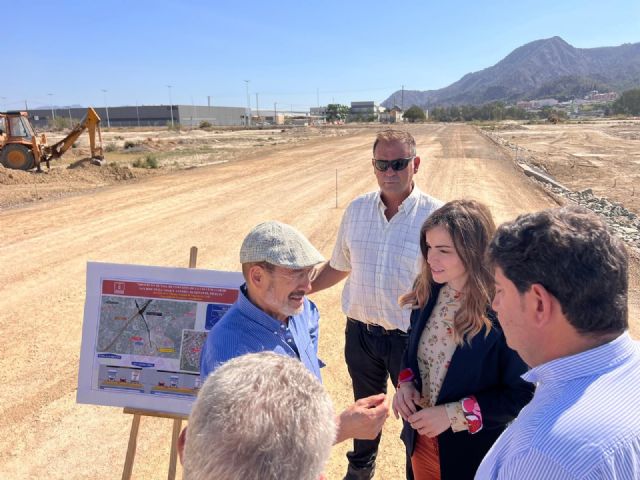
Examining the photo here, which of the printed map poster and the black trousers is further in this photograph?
the black trousers

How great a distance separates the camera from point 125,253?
9164 millimetres

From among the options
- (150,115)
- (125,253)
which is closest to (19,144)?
(125,253)

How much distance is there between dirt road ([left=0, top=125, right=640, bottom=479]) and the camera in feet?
13.3

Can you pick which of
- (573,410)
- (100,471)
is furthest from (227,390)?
(100,471)

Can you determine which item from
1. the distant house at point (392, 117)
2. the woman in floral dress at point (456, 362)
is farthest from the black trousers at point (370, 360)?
the distant house at point (392, 117)

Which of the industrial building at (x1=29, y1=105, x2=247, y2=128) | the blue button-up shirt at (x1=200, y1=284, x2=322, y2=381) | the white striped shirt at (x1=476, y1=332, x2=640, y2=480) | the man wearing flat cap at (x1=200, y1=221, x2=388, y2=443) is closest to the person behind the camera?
the white striped shirt at (x1=476, y1=332, x2=640, y2=480)

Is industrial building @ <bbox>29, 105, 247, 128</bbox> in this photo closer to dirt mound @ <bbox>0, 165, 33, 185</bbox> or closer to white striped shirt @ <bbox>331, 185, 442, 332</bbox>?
dirt mound @ <bbox>0, 165, 33, 185</bbox>

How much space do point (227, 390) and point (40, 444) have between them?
3.93m

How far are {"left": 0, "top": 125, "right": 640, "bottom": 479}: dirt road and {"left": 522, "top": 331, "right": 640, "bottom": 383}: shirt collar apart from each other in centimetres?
271

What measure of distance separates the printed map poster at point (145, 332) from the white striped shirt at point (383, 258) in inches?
34.9

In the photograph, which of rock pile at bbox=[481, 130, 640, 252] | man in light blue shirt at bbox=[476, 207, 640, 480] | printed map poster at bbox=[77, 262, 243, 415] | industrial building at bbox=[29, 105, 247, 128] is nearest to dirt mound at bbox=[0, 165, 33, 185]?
printed map poster at bbox=[77, 262, 243, 415]

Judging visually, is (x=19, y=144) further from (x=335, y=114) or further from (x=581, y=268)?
(x=335, y=114)

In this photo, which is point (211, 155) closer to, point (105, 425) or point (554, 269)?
point (105, 425)

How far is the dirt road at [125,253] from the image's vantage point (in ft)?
13.3
